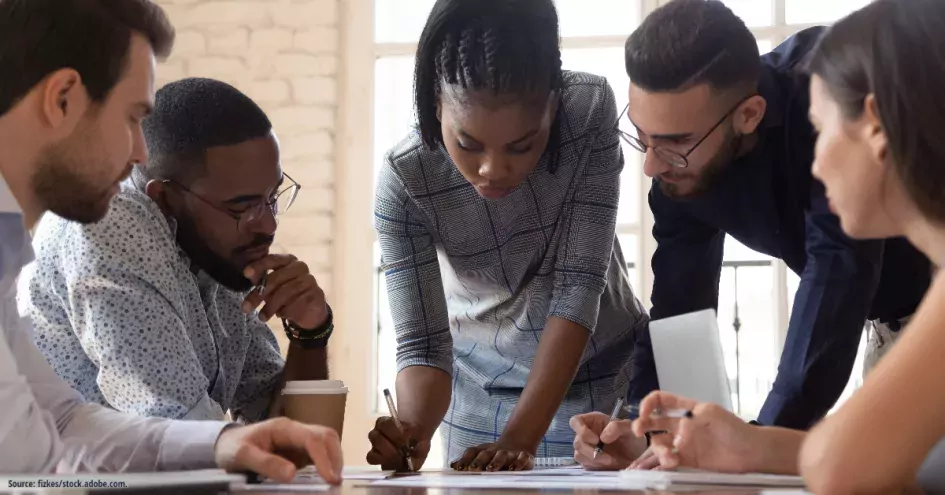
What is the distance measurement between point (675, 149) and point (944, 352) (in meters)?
0.84

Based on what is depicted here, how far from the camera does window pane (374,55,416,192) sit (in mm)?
3336

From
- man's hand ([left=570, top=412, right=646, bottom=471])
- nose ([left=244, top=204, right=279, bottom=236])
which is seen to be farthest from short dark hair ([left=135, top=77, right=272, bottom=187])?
man's hand ([left=570, top=412, right=646, bottom=471])

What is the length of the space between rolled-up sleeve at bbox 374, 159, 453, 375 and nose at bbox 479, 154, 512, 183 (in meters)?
0.21

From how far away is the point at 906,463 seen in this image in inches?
29.9

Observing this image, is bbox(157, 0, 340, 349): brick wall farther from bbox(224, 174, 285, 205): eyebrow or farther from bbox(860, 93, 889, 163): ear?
bbox(860, 93, 889, 163): ear

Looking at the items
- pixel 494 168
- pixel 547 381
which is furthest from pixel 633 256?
pixel 494 168

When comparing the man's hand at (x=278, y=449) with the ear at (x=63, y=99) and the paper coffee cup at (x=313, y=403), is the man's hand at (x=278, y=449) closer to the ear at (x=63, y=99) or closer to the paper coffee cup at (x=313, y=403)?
the paper coffee cup at (x=313, y=403)

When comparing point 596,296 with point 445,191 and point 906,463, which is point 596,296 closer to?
point 445,191

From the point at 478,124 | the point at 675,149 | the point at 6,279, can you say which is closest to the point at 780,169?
the point at 675,149

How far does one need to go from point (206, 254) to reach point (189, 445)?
45 cm

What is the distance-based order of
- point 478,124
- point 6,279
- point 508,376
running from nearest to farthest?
1. point 6,279
2. point 478,124
3. point 508,376

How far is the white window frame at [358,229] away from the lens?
3205 mm

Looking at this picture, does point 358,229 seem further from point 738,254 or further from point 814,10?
point 814,10

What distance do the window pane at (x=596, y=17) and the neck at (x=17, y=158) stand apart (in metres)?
2.30
